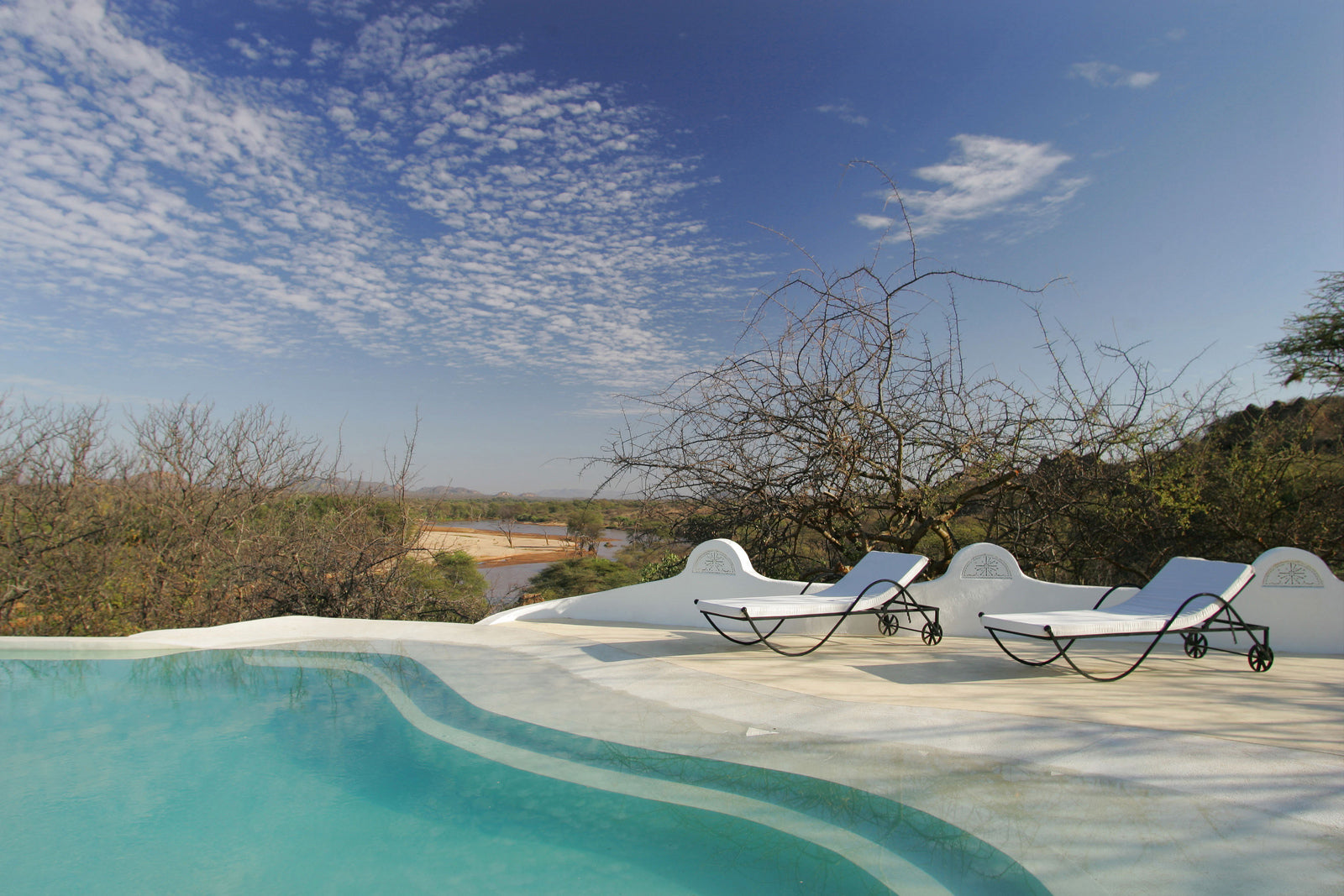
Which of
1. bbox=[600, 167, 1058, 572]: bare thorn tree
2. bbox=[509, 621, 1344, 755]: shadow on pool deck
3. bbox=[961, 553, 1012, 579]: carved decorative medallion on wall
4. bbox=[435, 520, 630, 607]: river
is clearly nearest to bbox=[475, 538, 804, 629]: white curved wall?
bbox=[509, 621, 1344, 755]: shadow on pool deck

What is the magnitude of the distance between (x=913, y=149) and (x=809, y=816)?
8.80 m

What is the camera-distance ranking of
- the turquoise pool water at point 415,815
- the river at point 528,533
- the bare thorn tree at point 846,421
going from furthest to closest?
1. the river at point 528,533
2. the bare thorn tree at point 846,421
3. the turquoise pool water at point 415,815

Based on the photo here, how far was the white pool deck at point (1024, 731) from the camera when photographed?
7.04ft

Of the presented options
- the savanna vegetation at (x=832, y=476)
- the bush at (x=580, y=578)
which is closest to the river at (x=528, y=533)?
the bush at (x=580, y=578)

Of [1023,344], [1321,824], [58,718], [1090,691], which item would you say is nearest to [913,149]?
[1023,344]

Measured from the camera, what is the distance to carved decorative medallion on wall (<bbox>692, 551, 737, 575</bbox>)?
20.7 ft

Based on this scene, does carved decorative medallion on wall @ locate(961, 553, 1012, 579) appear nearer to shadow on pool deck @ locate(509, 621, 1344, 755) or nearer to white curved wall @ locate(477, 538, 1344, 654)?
white curved wall @ locate(477, 538, 1344, 654)

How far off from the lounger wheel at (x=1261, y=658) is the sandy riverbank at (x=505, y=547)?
9.86 meters

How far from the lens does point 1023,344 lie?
789 cm

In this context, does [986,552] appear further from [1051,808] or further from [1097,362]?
[1051,808]

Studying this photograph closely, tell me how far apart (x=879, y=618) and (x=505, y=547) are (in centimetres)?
3059

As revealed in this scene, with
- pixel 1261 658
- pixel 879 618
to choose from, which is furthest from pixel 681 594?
pixel 1261 658

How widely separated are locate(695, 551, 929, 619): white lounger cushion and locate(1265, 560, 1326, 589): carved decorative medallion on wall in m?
2.57

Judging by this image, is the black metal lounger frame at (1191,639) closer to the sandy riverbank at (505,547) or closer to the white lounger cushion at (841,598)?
the white lounger cushion at (841,598)
